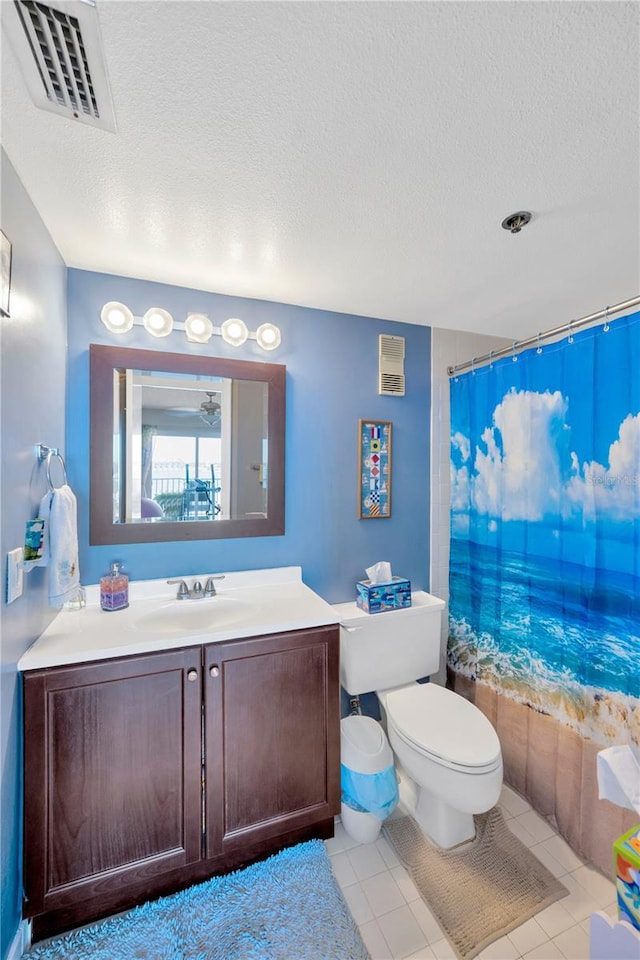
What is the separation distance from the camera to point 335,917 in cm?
128

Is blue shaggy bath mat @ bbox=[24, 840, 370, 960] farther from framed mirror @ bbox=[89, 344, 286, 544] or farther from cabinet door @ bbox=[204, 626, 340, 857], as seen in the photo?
framed mirror @ bbox=[89, 344, 286, 544]

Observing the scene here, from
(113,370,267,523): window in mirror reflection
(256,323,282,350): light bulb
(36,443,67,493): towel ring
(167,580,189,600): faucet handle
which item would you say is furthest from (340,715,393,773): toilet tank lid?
(256,323,282,350): light bulb

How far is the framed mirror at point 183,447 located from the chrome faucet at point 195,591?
0.20 metres

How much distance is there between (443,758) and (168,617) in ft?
3.72

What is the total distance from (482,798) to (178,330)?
7.09ft

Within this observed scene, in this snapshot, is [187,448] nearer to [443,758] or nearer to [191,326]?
[191,326]

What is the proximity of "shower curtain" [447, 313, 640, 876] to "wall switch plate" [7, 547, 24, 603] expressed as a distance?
192 centimetres

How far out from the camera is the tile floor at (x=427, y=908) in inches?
47.4

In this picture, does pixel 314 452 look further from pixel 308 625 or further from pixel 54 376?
pixel 54 376

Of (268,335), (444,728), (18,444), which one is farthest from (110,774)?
(268,335)

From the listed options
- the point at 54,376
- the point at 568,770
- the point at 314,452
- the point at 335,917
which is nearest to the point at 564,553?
the point at 568,770

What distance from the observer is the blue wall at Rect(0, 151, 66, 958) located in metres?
1.06

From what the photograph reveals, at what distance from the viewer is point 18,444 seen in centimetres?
115

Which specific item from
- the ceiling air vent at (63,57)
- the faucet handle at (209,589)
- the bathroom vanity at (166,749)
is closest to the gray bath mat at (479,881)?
the bathroom vanity at (166,749)
